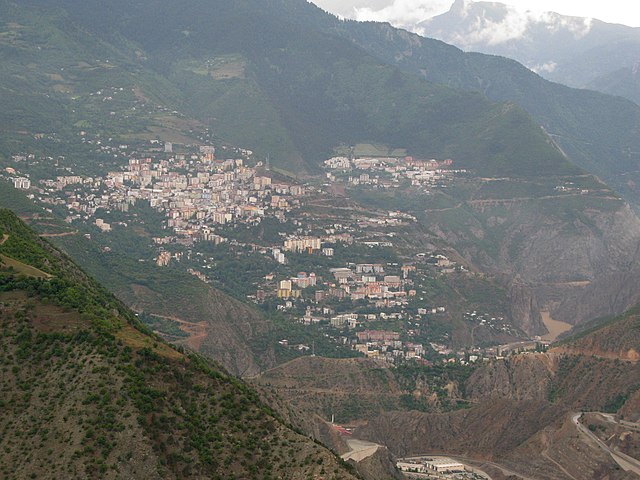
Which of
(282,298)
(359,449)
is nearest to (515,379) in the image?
(359,449)

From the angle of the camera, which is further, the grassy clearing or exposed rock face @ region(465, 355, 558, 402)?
exposed rock face @ region(465, 355, 558, 402)

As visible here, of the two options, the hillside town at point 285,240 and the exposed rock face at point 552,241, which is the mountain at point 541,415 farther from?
the exposed rock face at point 552,241

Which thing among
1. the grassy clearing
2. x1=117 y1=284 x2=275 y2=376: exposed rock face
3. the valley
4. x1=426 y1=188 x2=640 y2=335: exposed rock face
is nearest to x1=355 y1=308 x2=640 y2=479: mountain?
the valley

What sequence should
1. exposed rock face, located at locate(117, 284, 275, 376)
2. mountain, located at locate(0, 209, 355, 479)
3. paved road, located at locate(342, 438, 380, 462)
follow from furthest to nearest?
exposed rock face, located at locate(117, 284, 275, 376) < paved road, located at locate(342, 438, 380, 462) < mountain, located at locate(0, 209, 355, 479)

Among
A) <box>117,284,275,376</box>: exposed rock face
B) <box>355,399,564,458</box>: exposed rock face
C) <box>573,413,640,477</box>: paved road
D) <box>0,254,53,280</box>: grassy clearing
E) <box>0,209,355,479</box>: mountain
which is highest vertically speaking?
<box>0,254,53,280</box>: grassy clearing

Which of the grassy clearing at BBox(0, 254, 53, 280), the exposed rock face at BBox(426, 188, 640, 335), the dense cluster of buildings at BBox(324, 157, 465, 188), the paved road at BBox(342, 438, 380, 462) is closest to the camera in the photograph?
the grassy clearing at BBox(0, 254, 53, 280)

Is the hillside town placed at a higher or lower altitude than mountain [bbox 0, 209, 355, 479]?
lower

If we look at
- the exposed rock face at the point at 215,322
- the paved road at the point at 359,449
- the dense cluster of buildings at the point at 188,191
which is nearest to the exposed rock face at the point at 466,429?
the paved road at the point at 359,449

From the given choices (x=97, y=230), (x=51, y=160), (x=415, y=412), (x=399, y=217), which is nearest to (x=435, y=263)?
(x=399, y=217)

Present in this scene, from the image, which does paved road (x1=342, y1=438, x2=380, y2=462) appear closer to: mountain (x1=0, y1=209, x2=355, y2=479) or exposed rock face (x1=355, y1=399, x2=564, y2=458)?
exposed rock face (x1=355, y1=399, x2=564, y2=458)

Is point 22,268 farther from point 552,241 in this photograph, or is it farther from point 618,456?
point 552,241
